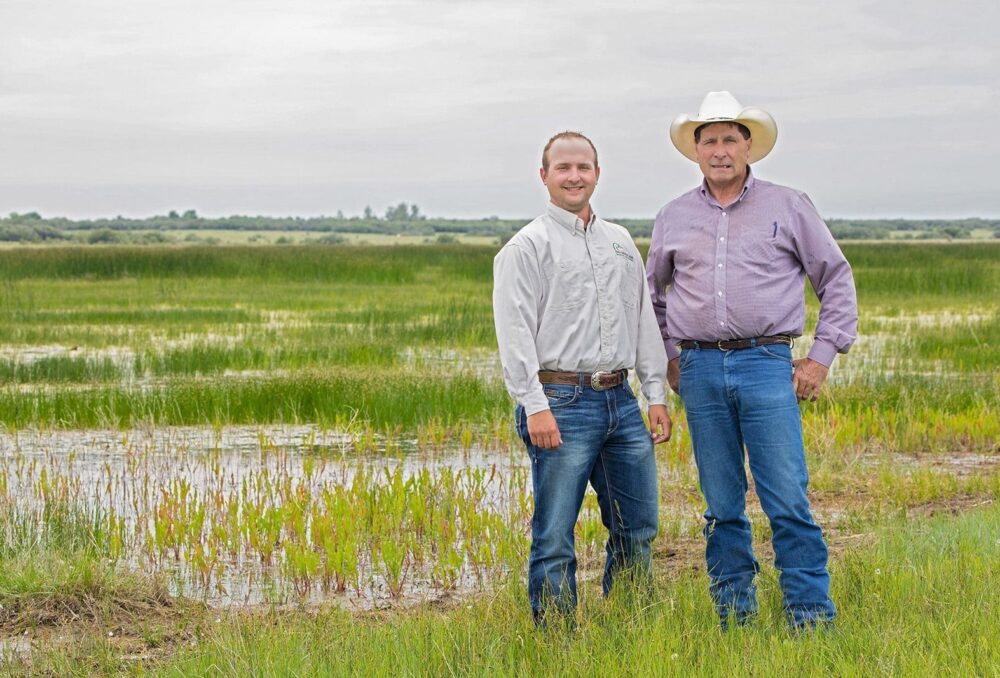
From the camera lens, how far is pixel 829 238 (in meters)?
4.66

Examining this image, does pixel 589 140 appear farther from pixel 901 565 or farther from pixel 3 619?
pixel 3 619

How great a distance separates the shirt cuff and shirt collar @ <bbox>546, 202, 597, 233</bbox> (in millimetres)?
1019

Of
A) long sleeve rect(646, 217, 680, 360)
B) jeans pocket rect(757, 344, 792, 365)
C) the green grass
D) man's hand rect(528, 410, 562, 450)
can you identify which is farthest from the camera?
long sleeve rect(646, 217, 680, 360)

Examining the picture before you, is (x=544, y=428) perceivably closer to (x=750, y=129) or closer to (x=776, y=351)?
(x=776, y=351)

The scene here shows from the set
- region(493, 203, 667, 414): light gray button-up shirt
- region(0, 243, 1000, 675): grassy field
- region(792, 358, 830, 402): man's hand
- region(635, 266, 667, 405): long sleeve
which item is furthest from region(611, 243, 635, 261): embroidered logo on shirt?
region(0, 243, 1000, 675): grassy field

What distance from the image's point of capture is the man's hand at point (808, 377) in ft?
15.3

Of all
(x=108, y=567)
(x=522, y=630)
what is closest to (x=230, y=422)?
(x=108, y=567)

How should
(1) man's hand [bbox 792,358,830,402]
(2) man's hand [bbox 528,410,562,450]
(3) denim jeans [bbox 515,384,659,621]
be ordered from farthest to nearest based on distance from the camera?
1. (1) man's hand [bbox 792,358,830,402]
2. (3) denim jeans [bbox 515,384,659,621]
3. (2) man's hand [bbox 528,410,562,450]

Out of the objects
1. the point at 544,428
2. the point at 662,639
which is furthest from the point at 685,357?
the point at 662,639

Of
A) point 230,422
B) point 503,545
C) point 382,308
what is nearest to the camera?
point 503,545

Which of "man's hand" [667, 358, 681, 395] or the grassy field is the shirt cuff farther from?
the grassy field

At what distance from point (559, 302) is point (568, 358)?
21 centimetres

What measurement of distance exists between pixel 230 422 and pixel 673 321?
7.35m

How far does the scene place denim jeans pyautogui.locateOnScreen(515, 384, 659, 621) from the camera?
445cm
